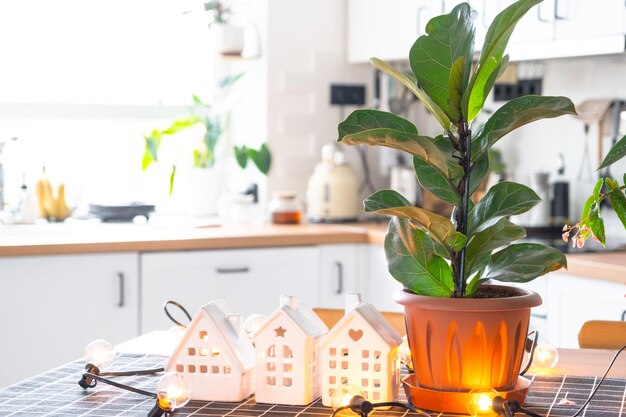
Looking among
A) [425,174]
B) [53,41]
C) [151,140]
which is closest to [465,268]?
[425,174]

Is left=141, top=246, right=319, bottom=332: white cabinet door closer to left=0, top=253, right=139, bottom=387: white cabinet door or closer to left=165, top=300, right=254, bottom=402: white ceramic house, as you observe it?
left=0, top=253, right=139, bottom=387: white cabinet door

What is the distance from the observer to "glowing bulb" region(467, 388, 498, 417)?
4.53 ft

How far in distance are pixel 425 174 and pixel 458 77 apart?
16 cm

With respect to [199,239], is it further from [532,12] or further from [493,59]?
[493,59]

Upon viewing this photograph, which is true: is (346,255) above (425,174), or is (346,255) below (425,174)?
below

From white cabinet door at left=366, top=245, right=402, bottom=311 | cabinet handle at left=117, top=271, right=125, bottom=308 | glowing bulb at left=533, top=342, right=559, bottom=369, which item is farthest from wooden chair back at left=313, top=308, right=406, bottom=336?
white cabinet door at left=366, top=245, right=402, bottom=311

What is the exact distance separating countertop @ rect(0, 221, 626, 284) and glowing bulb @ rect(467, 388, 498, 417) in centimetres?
146

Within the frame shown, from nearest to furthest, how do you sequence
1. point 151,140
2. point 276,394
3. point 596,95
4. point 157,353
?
point 276,394, point 157,353, point 596,95, point 151,140

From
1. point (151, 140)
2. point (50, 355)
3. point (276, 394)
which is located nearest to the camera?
point (276, 394)

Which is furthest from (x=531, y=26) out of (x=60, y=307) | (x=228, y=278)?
(x=60, y=307)

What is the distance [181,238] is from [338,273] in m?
0.62

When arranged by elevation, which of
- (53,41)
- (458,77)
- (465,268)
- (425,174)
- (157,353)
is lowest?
(157,353)

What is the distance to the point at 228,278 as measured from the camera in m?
3.46

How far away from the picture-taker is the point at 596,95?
354 centimetres
